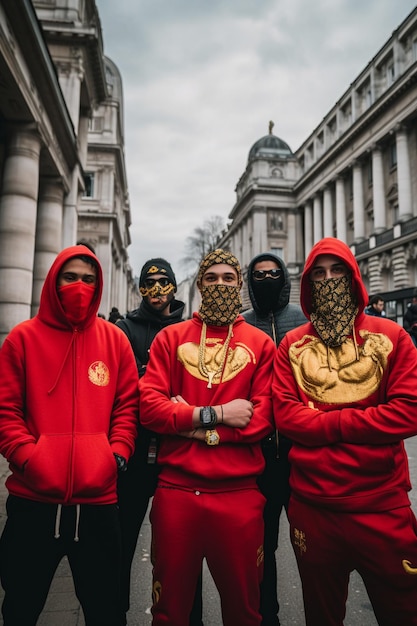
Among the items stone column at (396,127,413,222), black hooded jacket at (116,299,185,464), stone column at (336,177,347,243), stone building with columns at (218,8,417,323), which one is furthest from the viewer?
stone column at (336,177,347,243)

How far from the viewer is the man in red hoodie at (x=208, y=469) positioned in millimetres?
2215

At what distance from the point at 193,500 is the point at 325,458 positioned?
0.72m

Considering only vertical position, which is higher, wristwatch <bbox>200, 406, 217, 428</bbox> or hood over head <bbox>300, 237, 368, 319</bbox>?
hood over head <bbox>300, 237, 368, 319</bbox>

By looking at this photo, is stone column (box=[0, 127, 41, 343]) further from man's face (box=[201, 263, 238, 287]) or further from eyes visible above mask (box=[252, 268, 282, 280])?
man's face (box=[201, 263, 238, 287])

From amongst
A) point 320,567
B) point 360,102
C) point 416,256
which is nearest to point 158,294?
point 320,567

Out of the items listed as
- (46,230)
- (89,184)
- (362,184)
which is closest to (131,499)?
(46,230)

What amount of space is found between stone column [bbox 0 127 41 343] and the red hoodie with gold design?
10.2m

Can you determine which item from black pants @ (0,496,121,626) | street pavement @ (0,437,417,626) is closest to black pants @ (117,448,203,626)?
street pavement @ (0,437,417,626)

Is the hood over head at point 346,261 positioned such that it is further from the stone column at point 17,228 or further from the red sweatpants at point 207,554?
the stone column at point 17,228

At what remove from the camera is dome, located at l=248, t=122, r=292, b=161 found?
2584 inches

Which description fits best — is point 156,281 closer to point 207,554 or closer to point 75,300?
point 75,300

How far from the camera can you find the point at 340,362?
2.39m

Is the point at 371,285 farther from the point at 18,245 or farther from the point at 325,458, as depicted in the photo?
the point at 325,458

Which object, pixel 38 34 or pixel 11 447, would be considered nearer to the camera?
pixel 11 447
